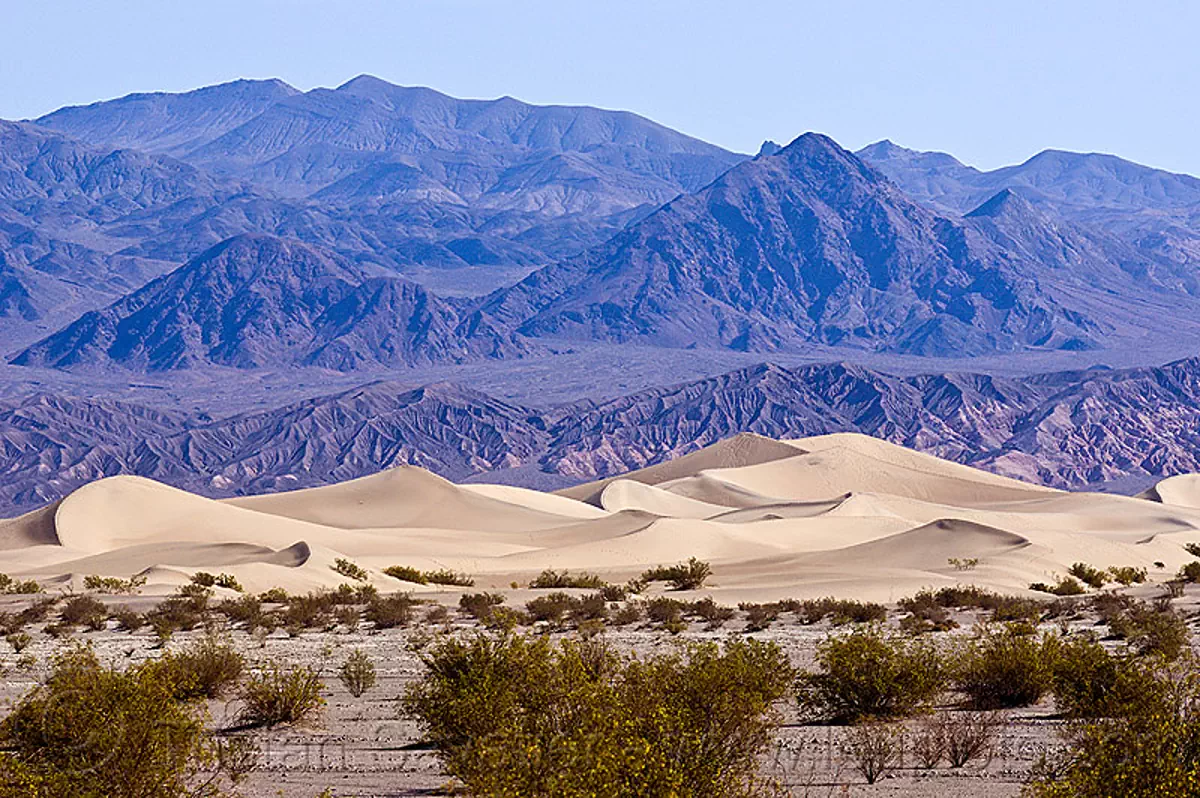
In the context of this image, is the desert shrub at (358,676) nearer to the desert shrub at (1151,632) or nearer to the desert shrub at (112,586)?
the desert shrub at (1151,632)

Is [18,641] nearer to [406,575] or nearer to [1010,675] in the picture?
[1010,675]

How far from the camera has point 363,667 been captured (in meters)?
21.2

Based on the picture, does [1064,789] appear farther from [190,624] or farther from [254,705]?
[190,624]

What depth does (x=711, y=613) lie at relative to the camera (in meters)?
31.7

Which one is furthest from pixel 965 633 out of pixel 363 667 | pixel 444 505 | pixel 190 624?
pixel 444 505

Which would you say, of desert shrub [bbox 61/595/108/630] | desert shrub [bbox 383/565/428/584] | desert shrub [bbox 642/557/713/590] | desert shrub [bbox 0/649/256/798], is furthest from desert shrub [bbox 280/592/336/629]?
desert shrub [bbox 0/649/256/798]

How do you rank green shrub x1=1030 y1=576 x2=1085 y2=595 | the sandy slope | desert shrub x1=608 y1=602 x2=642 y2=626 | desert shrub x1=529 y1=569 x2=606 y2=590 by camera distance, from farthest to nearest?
the sandy slope < desert shrub x1=529 y1=569 x2=606 y2=590 < green shrub x1=1030 y1=576 x2=1085 y2=595 < desert shrub x1=608 y1=602 x2=642 y2=626

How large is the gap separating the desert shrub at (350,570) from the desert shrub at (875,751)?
28442 mm

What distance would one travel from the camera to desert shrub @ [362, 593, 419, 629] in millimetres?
30469

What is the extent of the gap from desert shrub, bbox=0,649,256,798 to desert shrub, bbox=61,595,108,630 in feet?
46.9

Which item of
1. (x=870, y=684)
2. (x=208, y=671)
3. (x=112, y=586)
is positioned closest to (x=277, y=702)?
(x=208, y=671)

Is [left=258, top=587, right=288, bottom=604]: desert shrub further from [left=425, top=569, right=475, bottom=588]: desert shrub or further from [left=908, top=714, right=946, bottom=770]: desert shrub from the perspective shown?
[left=908, top=714, right=946, bottom=770]: desert shrub

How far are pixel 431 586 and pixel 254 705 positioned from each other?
27.5 meters

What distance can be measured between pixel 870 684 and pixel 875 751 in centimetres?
273
